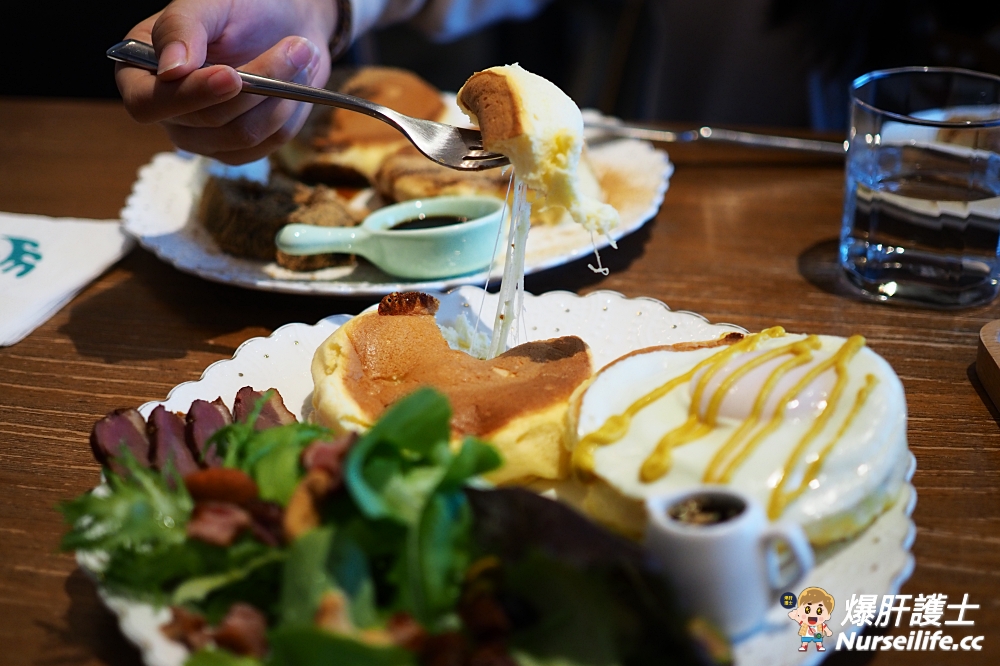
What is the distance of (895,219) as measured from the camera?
2.42 m

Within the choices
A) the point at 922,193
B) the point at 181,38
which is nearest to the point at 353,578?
the point at 181,38

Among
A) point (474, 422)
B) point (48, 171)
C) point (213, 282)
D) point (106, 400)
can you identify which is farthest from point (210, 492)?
point (48, 171)

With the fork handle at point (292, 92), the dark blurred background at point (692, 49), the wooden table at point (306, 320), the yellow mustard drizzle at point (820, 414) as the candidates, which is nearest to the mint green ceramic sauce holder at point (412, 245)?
the wooden table at point (306, 320)

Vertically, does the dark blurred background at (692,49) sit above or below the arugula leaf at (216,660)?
above

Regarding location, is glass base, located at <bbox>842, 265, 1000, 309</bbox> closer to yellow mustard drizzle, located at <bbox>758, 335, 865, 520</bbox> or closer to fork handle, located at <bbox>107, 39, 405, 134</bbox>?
yellow mustard drizzle, located at <bbox>758, 335, 865, 520</bbox>

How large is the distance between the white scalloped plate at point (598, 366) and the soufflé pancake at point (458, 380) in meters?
0.18

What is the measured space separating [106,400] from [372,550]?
3.80ft

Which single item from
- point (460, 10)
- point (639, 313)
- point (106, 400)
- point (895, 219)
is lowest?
point (106, 400)

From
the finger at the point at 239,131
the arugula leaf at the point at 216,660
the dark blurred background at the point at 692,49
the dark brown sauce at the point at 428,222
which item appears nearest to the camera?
the arugula leaf at the point at 216,660

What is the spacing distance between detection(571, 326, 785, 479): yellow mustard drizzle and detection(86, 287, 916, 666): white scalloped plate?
1.07ft

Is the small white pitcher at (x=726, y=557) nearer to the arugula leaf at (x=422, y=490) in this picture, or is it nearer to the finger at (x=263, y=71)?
the arugula leaf at (x=422, y=490)

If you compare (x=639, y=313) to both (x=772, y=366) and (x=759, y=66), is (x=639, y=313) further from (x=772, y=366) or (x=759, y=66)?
(x=759, y=66)

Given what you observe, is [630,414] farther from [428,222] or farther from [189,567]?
[428,222]

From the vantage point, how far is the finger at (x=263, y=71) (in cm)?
229
